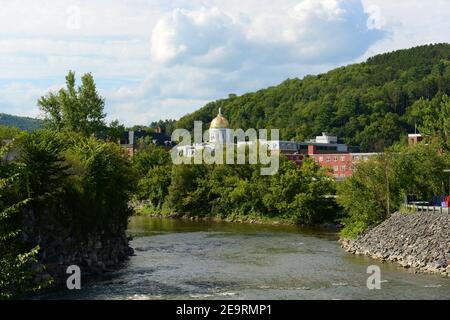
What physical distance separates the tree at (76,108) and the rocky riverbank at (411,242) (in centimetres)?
3145

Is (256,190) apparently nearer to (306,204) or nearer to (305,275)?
(306,204)

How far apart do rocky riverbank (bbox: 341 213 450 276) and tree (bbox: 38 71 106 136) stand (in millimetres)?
31451

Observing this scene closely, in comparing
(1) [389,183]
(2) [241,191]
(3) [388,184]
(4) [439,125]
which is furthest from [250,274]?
(2) [241,191]

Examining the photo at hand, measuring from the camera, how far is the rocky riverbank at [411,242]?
40750mm

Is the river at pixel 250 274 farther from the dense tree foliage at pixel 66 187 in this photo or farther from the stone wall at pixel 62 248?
the dense tree foliage at pixel 66 187

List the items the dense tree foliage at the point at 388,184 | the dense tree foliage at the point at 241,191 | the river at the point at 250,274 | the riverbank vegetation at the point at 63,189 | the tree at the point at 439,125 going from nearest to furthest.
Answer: the river at the point at 250,274
the riverbank vegetation at the point at 63,189
the dense tree foliage at the point at 388,184
the tree at the point at 439,125
the dense tree foliage at the point at 241,191

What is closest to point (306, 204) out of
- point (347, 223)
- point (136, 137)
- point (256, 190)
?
point (256, 190)

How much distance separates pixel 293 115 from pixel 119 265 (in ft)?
518

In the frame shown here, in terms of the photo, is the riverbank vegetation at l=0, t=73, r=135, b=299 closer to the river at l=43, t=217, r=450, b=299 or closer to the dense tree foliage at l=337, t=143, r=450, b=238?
the river at l=43, t=217, r=450, b=299

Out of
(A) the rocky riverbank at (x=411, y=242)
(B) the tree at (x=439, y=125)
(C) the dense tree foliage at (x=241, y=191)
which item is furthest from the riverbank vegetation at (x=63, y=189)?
(B) the tree at (x=439, y=125)

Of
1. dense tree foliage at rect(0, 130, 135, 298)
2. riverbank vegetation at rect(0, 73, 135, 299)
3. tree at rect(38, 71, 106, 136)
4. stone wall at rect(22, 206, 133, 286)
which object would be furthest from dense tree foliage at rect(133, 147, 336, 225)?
stone wall at rect(22, 206, 133, 286)

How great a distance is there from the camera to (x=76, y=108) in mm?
70188

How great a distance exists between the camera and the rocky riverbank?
40.8 m

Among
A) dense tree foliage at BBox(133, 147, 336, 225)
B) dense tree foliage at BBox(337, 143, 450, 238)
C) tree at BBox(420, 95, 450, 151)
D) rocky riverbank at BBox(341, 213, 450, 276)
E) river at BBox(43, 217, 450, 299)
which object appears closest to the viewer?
river at BBox(43, 217, 450, 299)
